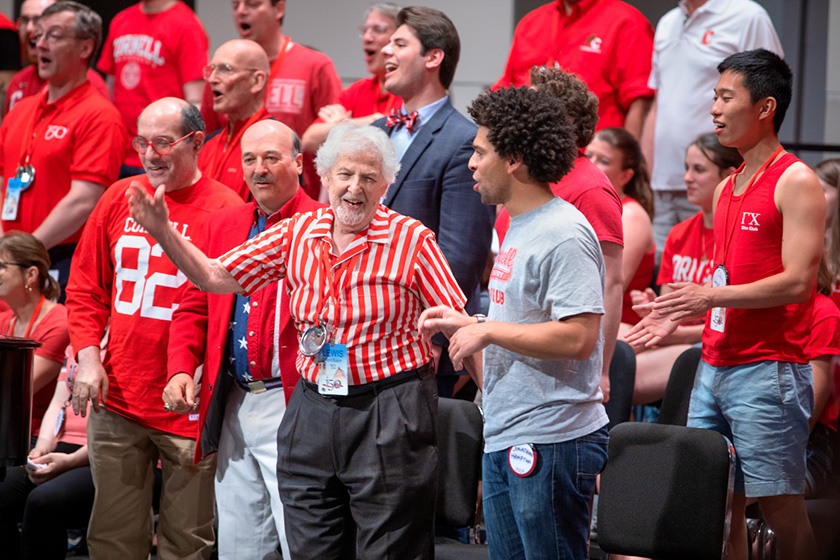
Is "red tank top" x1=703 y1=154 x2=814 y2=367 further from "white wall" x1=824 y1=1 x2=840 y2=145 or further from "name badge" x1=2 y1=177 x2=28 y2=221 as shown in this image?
"name badge" x1=2 y1=177 x2=28 y2=221

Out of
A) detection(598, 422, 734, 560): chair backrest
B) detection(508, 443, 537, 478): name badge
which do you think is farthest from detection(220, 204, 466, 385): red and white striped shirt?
detection(598, 422, 734, 560): chair backrest

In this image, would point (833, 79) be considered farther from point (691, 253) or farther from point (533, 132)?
point (533, 132)

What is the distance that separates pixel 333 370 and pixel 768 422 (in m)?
1.33

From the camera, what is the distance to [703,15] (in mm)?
5332

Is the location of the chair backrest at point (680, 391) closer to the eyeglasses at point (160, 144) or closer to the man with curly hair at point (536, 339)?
the man with curly hair at point (536, 339)

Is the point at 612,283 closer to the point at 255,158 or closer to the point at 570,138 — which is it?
the point at 570,138

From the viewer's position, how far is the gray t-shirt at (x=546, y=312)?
102 inches

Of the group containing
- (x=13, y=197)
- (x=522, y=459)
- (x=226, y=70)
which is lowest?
(x=522, y=459)

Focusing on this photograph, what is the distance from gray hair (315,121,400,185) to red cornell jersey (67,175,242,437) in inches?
33.4

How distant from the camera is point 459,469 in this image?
3574mm

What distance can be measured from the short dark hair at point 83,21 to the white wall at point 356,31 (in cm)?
234

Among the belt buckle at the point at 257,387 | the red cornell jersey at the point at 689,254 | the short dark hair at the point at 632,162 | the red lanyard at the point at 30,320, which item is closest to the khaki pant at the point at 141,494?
the belt buckle at the point at 257,387

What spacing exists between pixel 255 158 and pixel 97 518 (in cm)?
140

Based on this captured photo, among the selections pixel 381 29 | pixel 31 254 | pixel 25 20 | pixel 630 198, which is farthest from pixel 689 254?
pixel 25 20
